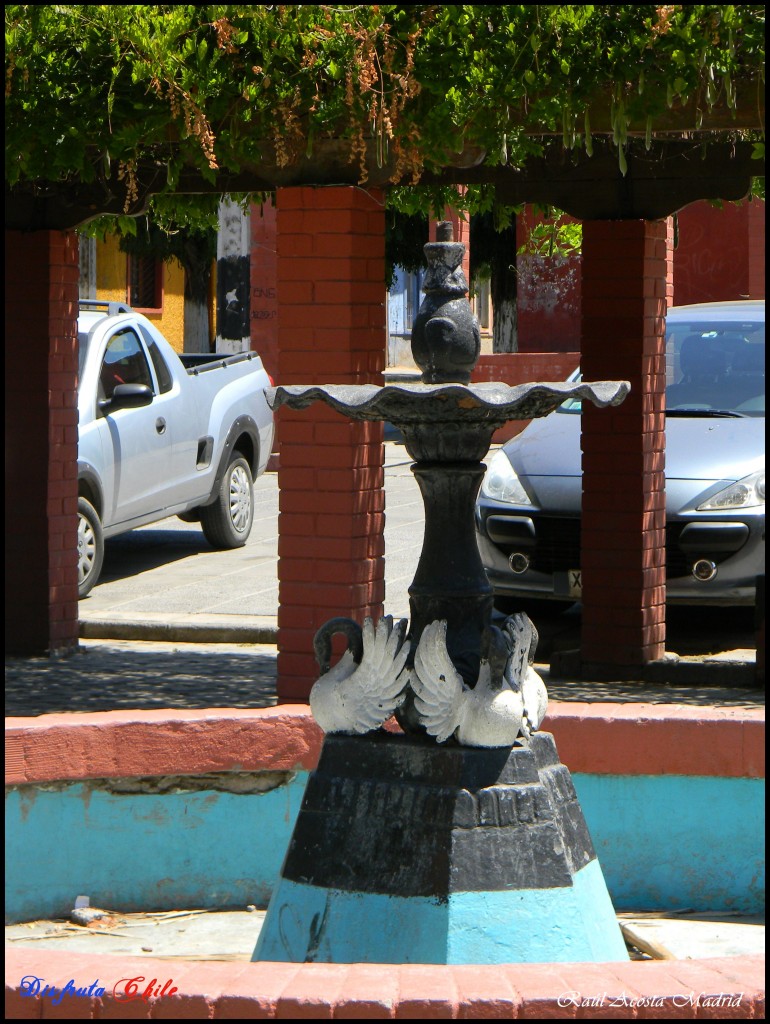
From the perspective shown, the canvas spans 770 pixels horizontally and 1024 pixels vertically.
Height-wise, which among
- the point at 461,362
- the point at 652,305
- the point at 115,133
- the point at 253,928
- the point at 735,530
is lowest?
the point at 253,928

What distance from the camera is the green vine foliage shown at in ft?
18.9

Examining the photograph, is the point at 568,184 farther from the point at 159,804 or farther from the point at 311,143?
the point at 159,804

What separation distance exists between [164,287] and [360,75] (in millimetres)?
28073

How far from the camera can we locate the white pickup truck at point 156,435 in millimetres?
10930

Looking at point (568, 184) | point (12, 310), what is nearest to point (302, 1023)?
point (568, 184)

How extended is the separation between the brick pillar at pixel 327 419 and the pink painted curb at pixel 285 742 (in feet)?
7.27

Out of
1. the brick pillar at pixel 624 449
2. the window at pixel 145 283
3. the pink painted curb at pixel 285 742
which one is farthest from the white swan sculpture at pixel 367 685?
the window at pixel 145 283

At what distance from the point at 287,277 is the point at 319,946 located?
156 inches

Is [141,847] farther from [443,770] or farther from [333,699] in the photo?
[443,770]

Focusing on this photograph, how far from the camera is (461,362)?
14.3ft

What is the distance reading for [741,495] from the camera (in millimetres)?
8859

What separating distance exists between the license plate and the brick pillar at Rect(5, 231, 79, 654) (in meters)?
2.93

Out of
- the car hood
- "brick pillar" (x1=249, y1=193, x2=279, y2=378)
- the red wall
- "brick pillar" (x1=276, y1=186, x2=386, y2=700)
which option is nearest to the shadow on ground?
"brick pillar" (x1=276, y1=186, x2=386, y2=700)

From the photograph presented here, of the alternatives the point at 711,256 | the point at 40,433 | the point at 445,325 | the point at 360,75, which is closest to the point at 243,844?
the point at 445,325
